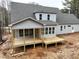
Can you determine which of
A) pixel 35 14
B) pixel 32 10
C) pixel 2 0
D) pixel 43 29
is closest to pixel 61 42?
pixel 43 29

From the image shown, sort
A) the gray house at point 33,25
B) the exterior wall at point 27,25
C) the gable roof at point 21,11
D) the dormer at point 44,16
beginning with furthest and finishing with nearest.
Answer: the dormer at point 44,16 < the gable roof at point 21,11 < the gray house at point 33,25 < the exterior wall at point 27,25

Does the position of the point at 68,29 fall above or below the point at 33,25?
below

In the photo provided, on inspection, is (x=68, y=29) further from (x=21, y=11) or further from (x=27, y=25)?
(x=27, y=25)

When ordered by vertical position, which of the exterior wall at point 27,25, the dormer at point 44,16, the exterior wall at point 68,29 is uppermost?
the dormer at point 44,16

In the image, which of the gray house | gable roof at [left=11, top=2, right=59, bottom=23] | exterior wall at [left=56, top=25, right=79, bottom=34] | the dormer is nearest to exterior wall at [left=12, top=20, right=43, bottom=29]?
the gray house

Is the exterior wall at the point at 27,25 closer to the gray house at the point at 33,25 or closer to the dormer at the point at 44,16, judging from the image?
Answer: the gray house at the point at 33,25

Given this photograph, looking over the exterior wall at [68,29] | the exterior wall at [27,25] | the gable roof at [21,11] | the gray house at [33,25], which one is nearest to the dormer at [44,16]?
the gray house at [33,25]

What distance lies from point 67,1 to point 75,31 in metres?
19.0

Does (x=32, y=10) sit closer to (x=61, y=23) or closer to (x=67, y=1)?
(x=61, y=23)

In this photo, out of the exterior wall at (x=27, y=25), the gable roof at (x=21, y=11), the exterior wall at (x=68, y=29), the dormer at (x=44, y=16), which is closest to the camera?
the exterior wall at (x=27, y=25)

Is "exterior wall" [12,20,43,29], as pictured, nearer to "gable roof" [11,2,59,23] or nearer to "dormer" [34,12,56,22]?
"gable roof" [11,2,59,23]

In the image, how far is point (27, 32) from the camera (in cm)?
1747

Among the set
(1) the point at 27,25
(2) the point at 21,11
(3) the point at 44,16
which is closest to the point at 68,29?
(3) the point at 44,16

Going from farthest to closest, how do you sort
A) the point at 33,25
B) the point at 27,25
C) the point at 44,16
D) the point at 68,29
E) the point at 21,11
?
the point at 68,29
the point at 44,16
the point at 21,11
the point at 33,25
the point at 27,25
